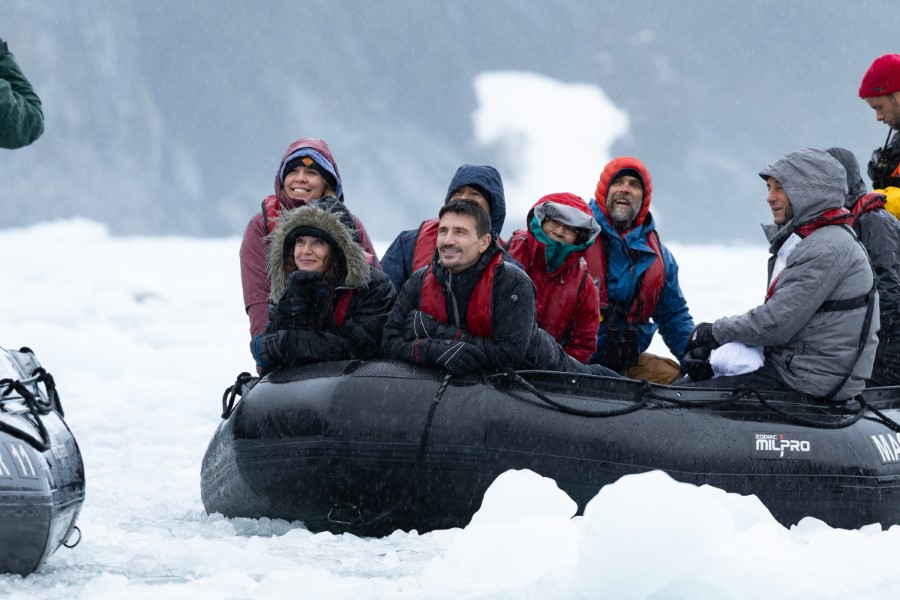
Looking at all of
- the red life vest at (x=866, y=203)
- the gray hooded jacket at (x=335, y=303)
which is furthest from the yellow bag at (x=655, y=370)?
the gray hooded jacket at (x=335, y=303)

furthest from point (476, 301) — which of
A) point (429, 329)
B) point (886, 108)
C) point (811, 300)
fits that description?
point (886, 108)

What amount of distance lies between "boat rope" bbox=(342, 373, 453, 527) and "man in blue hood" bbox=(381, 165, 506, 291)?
2.86 feet

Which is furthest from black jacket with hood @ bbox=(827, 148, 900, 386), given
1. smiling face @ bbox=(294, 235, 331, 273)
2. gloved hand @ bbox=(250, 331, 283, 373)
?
gloved hand @ bbox=(250, 331, 283, 373)

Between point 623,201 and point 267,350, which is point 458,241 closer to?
point 267,350

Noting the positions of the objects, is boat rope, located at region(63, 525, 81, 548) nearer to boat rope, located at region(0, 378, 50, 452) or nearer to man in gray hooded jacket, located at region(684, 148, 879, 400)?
boat rope, located at region(0, 378, 50, 452)

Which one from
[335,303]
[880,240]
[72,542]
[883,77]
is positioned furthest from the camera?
[883,77]

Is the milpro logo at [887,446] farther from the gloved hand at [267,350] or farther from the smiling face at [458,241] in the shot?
the gloved hand at [267,350]

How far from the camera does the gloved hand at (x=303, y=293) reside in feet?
15.4

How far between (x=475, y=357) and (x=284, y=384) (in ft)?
2.87

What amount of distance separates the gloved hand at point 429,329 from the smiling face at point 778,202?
1623 mm

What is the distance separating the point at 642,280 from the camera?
5.89 meters

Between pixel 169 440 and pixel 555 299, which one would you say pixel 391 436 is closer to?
pixel 555 299

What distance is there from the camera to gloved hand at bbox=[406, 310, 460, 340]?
15.4 ft

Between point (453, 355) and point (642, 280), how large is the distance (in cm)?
167
